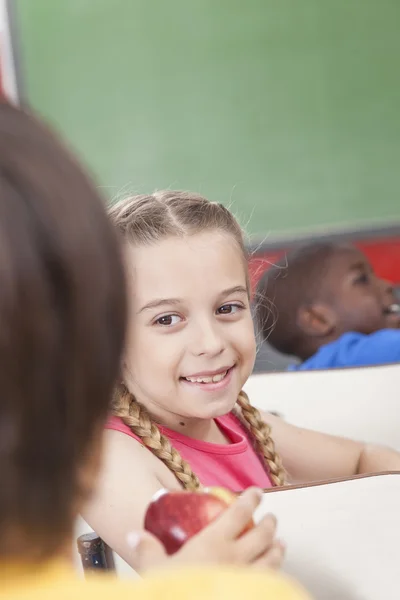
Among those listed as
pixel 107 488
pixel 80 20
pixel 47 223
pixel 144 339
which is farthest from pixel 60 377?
pixel 80 20

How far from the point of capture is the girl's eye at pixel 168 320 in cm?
83

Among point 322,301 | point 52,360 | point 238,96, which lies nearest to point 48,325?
point 52,360

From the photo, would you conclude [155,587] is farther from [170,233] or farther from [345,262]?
[345,262]

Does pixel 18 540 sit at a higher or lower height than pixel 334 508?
higher

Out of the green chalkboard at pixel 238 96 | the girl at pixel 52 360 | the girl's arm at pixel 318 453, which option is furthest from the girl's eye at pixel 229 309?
the green chalkboard at pixel 238 96

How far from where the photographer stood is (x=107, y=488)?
70 cm

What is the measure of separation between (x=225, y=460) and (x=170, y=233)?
262 millimetres

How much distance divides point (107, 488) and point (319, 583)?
0.69 ft

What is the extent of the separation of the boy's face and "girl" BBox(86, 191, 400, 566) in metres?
1.03

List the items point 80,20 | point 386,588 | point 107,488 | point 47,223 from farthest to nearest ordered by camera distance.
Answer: point 80,20 → point 107,488 → point 386,588 → point 47,223

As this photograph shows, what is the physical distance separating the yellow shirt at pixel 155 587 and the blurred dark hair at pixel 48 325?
0.4 inches

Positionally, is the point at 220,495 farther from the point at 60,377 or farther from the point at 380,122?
the point at 380,122

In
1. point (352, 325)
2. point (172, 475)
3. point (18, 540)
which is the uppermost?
point (18, 540)

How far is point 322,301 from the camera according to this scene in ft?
6.33
